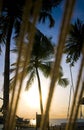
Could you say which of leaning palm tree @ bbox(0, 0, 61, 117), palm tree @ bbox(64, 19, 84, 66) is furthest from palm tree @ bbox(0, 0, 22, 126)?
palm tree @ bbox(64, 19, 84, 66)

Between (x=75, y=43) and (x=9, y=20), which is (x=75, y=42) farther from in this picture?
(x=9, y=20)

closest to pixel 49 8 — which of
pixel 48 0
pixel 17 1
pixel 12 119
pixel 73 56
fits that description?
pixel 48 0

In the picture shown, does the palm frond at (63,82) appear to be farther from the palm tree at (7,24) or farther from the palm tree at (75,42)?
the palm tree at (7,24)

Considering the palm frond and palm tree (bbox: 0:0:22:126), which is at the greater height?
palm tree (bbox: 0:0:22:126)

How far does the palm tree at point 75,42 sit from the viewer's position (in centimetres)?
3456

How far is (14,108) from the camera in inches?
69.8

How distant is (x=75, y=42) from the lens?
117ft

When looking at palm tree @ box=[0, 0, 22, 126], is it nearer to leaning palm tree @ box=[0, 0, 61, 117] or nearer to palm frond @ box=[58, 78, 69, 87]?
leaning palm tree @ box=[0, 0, 61, 117]

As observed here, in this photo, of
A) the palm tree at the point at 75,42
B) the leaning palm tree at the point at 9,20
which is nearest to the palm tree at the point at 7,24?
the leaning palm tree at the point at 9,20

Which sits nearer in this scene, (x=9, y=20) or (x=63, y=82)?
(x=9, y=20)

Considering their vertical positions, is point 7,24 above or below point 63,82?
above

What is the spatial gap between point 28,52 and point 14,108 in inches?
13.8

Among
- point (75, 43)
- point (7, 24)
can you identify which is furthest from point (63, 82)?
point (7, 24)

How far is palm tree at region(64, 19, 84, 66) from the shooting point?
113 feet
